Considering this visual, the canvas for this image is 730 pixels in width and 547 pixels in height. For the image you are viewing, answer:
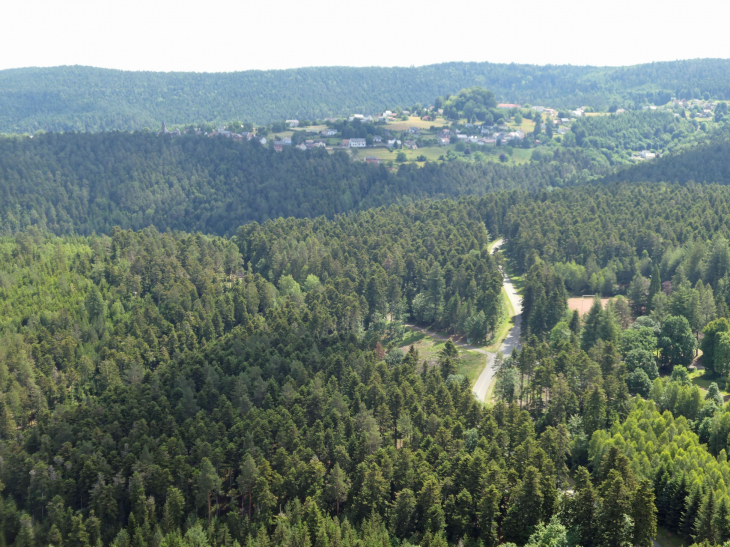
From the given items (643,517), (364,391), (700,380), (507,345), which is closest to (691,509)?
(643,517)

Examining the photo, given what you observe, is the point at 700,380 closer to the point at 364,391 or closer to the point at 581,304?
the point at 581,304

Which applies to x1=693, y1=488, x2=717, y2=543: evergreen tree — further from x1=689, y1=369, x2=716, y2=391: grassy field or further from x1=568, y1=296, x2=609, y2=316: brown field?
x1=568, y1=296, x2=609, y2=316: brown field

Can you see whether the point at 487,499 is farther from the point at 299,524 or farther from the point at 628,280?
the point at 628,280

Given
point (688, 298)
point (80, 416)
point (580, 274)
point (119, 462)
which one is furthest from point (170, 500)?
point (580, 274)

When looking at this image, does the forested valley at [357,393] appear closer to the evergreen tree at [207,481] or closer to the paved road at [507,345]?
the evergreen tree at [207,481]

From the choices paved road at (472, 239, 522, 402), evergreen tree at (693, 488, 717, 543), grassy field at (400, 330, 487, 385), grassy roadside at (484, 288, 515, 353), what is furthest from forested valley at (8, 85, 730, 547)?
grassy field at (400, 330, 487, 385)

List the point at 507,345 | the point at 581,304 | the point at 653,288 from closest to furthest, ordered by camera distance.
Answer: the point at 507,345, the point at 653,288, the point at 581,304
